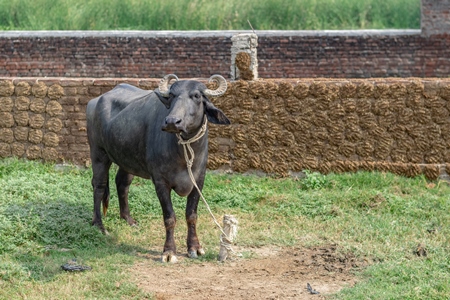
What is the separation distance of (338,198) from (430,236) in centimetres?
183

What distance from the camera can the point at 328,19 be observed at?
2139 centimetres

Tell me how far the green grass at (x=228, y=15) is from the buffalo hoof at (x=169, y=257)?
13145 millimetres

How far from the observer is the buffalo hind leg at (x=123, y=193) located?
405 inches

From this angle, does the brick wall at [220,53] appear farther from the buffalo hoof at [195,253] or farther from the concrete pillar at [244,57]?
the buffalo hoof at [195,253]

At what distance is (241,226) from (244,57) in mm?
3300

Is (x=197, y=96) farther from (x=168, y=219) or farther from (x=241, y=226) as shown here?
(x=241, y=226)

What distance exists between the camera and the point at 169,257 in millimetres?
8672

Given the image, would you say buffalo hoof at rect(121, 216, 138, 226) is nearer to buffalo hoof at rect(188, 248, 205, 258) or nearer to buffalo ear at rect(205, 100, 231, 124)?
buffalo hoof at rect(188, 248, 205, 258)

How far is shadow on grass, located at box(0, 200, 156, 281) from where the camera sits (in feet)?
27.1

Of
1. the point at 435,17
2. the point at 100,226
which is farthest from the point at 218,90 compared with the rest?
the point at 435,17

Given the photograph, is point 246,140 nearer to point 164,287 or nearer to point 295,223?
point 295,223

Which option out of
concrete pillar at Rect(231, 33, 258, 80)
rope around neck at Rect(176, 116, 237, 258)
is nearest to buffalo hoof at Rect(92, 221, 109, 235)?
rope around neck at Rect(176, 116, 237, 258)

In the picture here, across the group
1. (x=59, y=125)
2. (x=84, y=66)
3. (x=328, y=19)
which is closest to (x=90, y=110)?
(x=59, y=125)

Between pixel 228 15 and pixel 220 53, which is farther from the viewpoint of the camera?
pixel 228 15
